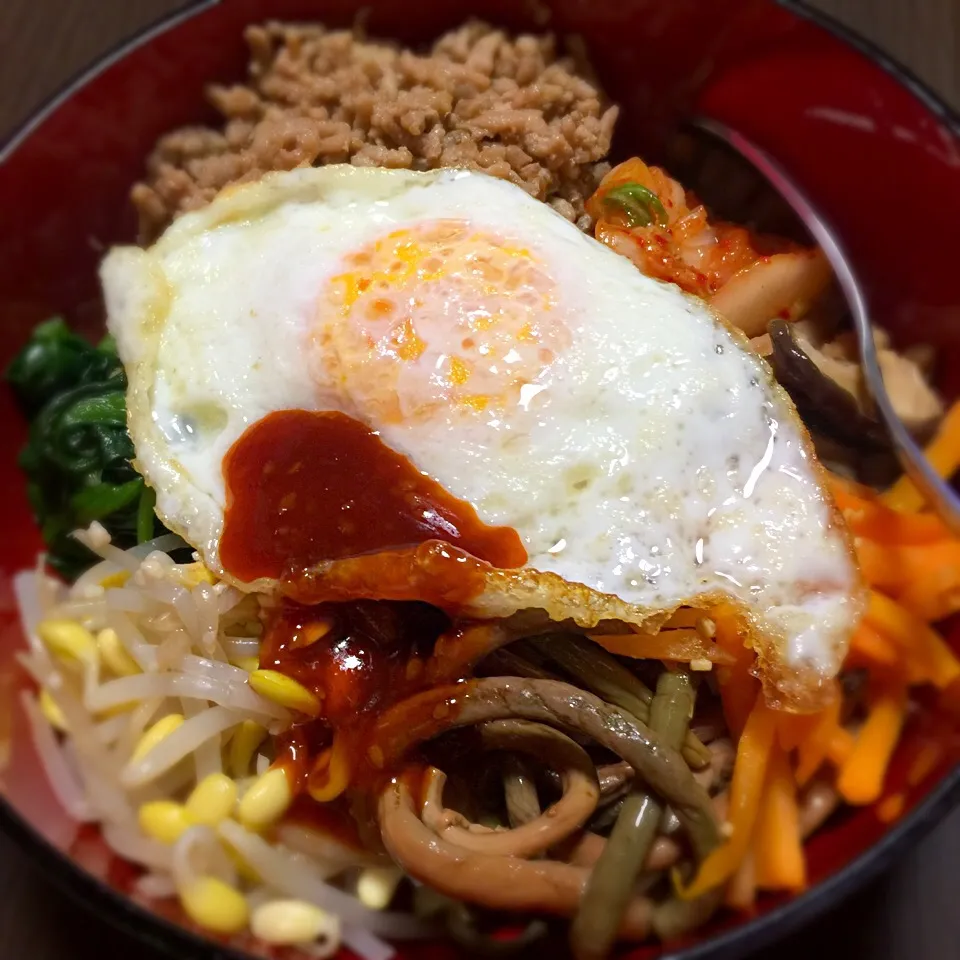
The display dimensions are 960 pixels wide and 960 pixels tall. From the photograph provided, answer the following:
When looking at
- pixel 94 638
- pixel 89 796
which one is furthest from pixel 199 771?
pixel 94 638

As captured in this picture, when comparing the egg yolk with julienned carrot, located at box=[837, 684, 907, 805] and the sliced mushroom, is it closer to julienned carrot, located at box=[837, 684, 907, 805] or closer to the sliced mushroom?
the sliced mushroom

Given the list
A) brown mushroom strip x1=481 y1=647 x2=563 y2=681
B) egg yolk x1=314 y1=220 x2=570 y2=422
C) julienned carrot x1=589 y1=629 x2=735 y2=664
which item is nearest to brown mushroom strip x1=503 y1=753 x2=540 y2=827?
brown mushroom strip x1=481 y1=647 x2=563 y2=681

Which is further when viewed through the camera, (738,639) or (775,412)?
(775,412)

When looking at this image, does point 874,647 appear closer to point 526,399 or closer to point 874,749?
point 874,749

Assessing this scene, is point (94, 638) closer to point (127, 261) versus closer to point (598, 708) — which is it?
point (127, 261)

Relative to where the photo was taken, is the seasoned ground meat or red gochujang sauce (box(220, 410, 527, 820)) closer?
red gochujang sauce (box(220, 410, 527, 820))
